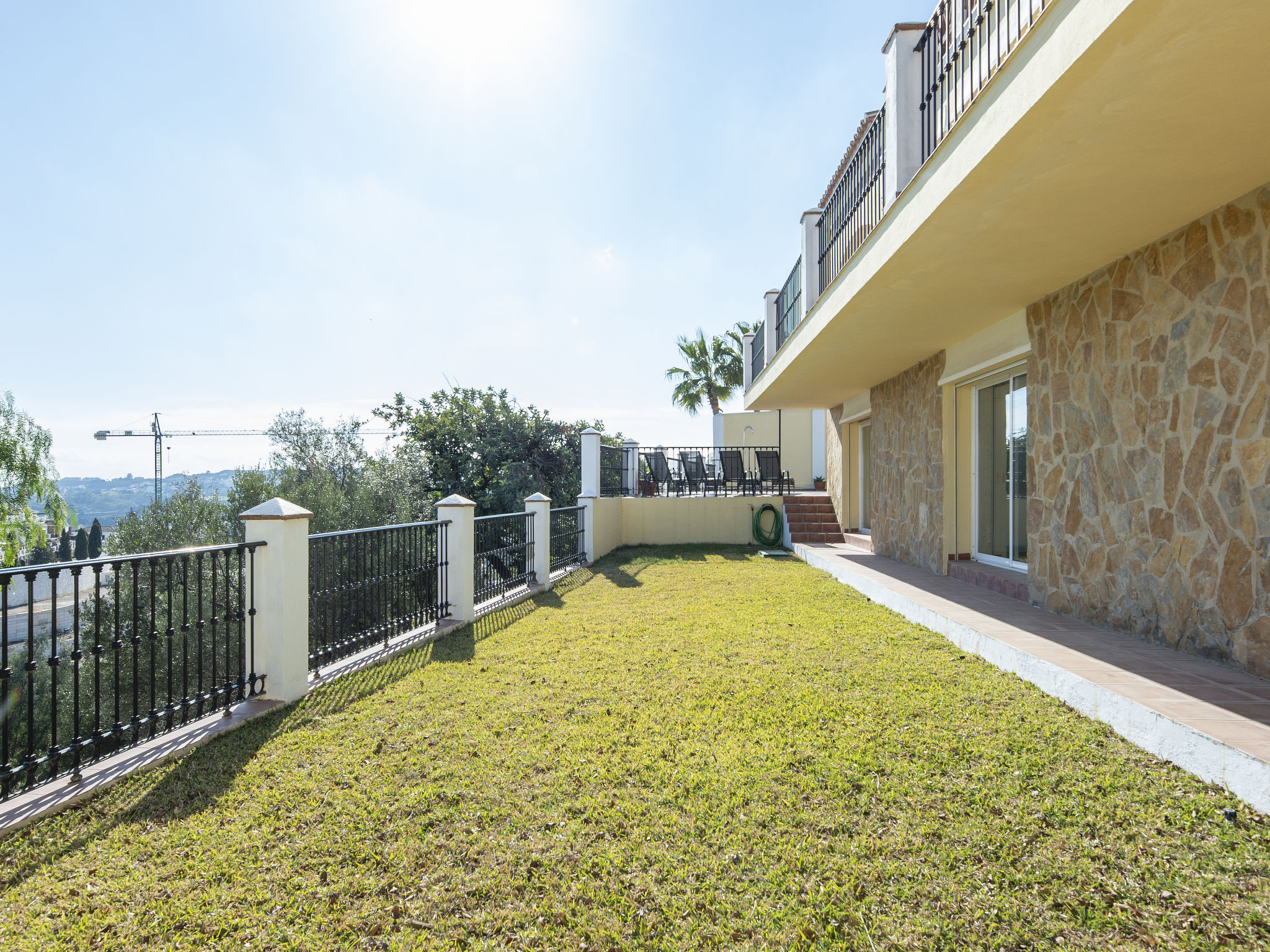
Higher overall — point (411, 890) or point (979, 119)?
point (979, 119)

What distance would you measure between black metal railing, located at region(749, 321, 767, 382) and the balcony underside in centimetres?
556

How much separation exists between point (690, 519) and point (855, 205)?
7548 millimetres

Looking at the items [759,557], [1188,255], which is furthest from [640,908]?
[759,557]

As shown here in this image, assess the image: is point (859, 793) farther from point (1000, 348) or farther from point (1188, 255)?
point (1000, 348)

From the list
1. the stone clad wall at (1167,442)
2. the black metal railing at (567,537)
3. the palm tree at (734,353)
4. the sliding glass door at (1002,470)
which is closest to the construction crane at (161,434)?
the black metal railing at (567,537)

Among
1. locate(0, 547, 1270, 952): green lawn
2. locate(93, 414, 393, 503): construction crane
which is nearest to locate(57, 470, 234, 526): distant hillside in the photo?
locate(93, 414, 393, 503): construction crane

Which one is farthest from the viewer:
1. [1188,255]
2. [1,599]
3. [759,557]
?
[759,557]

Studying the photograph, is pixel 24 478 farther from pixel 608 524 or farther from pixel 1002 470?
pixel 1002 470

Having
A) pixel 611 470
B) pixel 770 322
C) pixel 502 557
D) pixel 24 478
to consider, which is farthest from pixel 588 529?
pixel 24 478

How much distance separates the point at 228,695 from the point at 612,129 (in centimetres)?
896

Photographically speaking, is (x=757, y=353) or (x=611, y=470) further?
(x=757, y=353)

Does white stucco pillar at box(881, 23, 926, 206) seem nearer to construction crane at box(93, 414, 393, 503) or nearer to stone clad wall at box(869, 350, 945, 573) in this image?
stone clad wall at box(869, 350, 945, 573)

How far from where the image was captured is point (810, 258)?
24.7 ft

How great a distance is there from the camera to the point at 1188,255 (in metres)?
3.67
